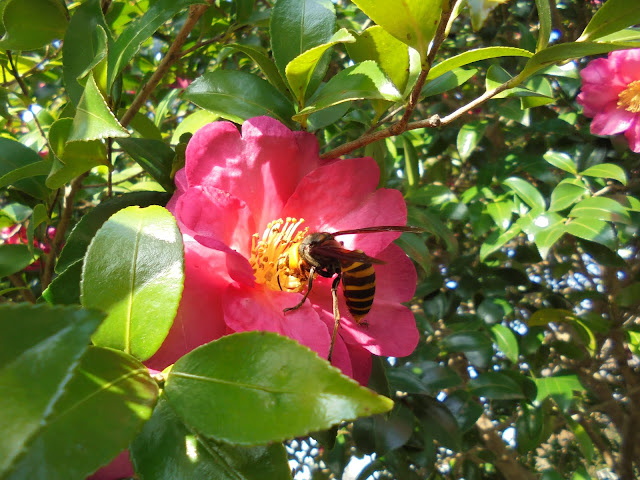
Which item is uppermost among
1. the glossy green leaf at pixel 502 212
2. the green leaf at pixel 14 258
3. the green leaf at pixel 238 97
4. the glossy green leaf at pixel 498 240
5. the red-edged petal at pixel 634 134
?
the green leaf at pixel 238 97

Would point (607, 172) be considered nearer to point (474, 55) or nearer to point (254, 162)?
point (474, 55)

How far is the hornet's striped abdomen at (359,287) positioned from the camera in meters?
0.71

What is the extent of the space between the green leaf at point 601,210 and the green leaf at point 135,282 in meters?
1.34

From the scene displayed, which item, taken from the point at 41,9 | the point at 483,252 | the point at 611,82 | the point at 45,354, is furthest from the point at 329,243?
the point at 611,82

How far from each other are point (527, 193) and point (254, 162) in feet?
3.91

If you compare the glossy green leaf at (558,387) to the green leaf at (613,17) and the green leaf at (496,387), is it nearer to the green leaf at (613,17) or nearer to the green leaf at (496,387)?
the green leaf at (496,387)

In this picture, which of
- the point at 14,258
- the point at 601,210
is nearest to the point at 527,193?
the point at 601,210

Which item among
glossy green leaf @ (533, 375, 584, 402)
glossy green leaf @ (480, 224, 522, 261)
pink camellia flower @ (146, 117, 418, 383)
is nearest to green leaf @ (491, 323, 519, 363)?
glossy green leaf @ (533, 375, 584, 402)

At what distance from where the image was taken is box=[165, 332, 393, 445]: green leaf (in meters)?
0.37

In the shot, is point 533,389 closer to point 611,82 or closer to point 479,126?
point 479,126

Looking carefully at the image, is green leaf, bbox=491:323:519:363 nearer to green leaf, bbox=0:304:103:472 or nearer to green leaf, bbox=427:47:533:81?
green leaf, bbox=427:47:533:81

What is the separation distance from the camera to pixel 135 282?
1.61ft

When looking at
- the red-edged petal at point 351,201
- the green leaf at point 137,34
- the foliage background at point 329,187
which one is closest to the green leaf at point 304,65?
the foliage background at point 329,187

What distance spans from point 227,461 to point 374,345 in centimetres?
26
